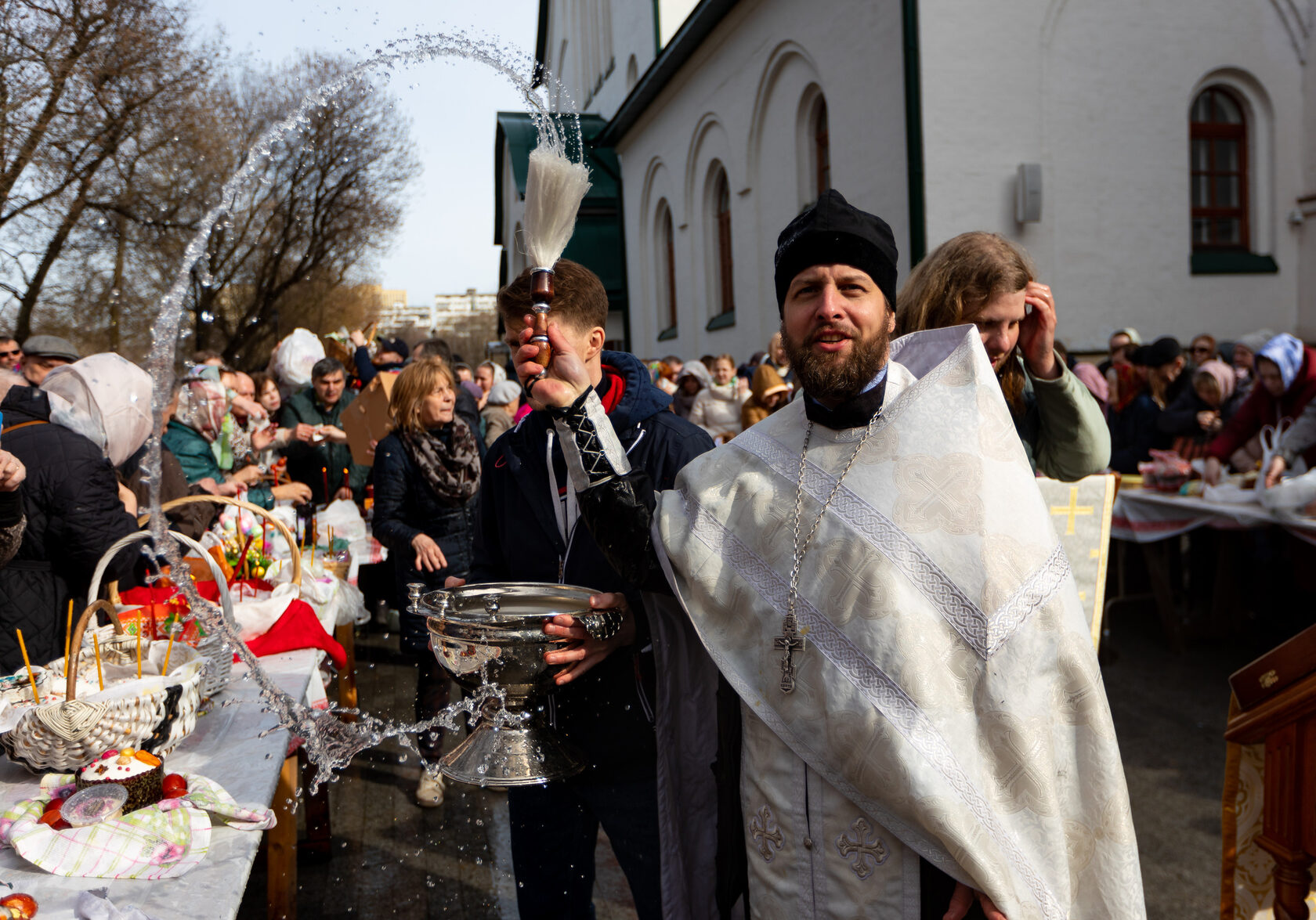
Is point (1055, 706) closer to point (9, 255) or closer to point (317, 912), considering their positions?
point (317, 912)

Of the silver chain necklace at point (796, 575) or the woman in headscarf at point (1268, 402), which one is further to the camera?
the woman in headscarf at point (1268, 402)

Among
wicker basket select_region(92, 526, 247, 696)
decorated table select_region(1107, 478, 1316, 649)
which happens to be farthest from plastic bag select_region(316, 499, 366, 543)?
decorated table select_region(1107, 478, 1316, 649)

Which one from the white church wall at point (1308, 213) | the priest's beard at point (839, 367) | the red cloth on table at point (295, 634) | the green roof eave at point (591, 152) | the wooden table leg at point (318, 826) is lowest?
the wooden table leg at point (318, 826)

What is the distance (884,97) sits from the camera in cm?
1038

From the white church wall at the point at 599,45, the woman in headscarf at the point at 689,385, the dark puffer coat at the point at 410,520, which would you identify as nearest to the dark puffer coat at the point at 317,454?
the dark puffer coat at the point at 410,520

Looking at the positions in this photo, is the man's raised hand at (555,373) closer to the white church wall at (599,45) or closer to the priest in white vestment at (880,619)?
the priest in white vestment at (880,619)

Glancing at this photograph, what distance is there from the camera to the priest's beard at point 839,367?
6.21ft

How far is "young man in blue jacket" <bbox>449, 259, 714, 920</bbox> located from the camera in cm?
236

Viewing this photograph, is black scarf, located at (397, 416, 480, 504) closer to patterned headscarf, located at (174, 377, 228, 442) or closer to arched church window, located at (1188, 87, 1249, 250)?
patterned headscarf, located at (174, 377, 228, 442)

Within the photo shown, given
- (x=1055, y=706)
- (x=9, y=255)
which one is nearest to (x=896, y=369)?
(x=1055, y=706)

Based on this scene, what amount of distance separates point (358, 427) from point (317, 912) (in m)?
3.39

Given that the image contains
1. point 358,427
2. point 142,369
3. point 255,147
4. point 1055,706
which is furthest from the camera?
point 358,427

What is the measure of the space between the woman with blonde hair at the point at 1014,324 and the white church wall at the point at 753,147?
7836 mm

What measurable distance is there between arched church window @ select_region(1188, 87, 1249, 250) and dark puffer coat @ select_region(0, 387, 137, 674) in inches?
476
